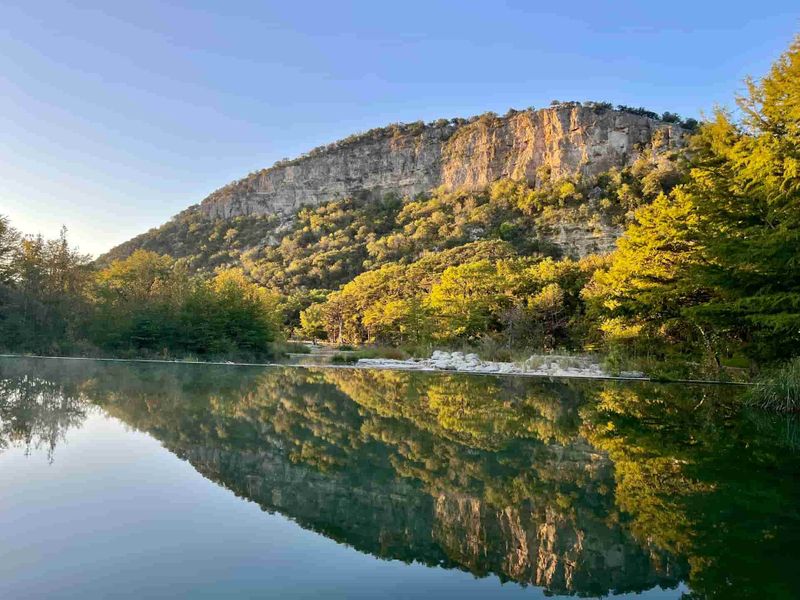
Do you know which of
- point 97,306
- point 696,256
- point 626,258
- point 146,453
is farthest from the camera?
point 97,306

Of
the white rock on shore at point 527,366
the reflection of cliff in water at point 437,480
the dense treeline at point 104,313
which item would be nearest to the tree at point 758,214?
the reflection of cliff in water at point 437,480

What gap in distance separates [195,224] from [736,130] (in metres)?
63.7

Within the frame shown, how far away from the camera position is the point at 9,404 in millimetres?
7336

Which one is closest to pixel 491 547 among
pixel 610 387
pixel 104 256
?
pixel 610 387

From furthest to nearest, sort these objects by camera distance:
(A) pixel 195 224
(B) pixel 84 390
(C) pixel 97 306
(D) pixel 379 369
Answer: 1. (A) pixel 195 224
2. (C) pixel 97 306
3. (D) pixel 379 369
4. (B) pixel 84 390

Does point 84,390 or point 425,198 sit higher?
point 425,198

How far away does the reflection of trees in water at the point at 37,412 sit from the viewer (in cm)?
525

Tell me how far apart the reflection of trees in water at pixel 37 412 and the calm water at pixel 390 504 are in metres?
0.06

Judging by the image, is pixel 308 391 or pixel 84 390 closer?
pixel 84 390

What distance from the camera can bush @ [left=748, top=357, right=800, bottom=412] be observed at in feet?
27.8

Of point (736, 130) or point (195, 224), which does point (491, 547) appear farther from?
point (195, 224)

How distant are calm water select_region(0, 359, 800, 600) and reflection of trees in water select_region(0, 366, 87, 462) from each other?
0.06m

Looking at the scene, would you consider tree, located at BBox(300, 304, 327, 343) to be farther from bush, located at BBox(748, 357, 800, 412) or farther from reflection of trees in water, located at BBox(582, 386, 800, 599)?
reflection of trees in water, located at BBox(582, 386, 800, 599)

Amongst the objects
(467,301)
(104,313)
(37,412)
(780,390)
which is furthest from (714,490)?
(104,313)
